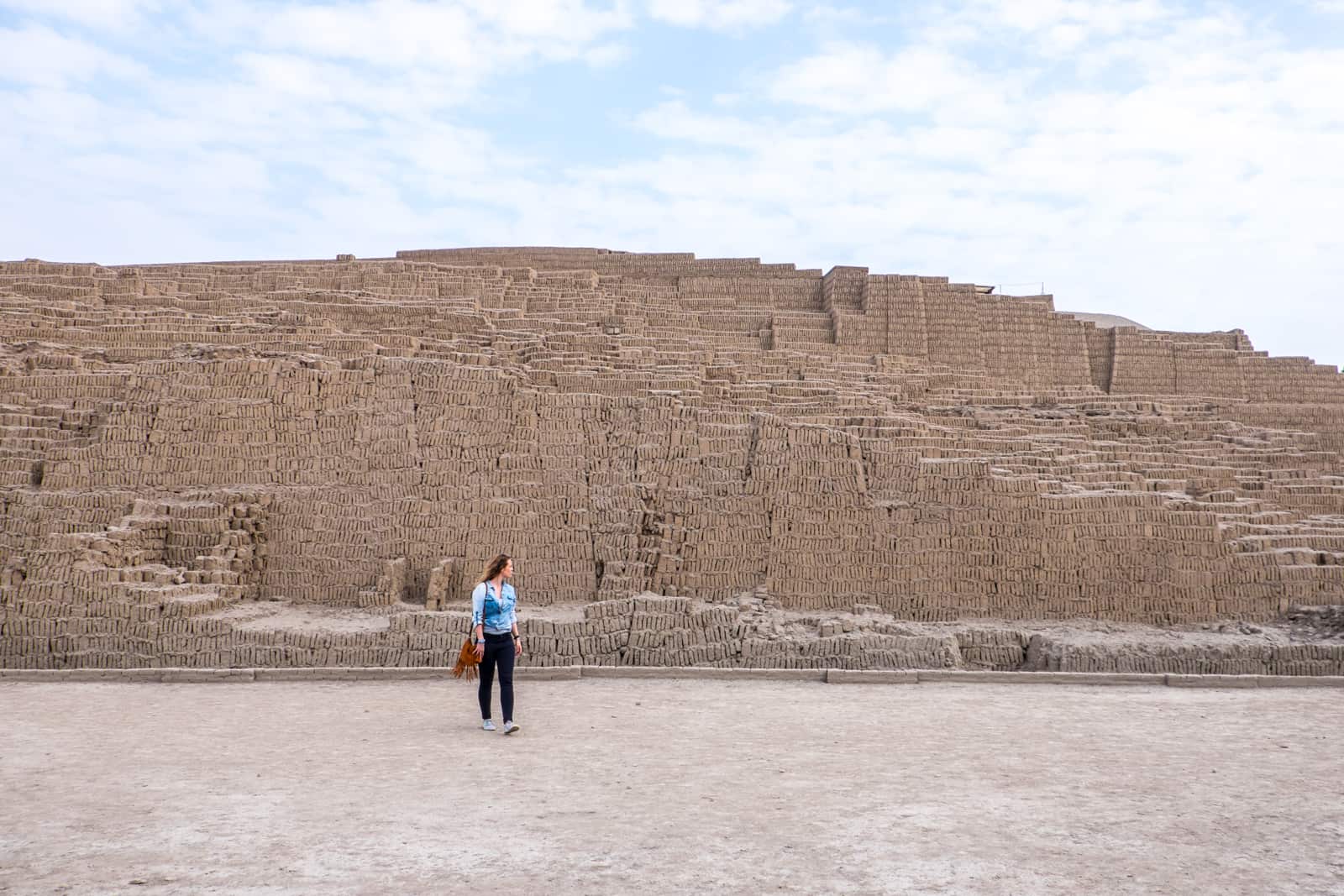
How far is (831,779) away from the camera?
523 centimetres

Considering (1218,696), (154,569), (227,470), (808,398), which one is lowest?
(1218,696)

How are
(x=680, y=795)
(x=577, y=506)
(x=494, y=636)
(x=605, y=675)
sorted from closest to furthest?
(x=680, y=795)
(x=494, y=636)
(x=605, y=675)
(x=577, y=506)

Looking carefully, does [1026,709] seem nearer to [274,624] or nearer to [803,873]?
[803,873]

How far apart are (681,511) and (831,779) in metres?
5.87

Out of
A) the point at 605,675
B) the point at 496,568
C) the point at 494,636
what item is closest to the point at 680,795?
the point at 494,636

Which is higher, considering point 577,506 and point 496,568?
→ point 577,506

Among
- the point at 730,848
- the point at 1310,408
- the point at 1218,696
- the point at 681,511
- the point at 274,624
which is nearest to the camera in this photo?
the point at 730,848

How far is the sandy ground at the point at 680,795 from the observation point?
3.94 meters

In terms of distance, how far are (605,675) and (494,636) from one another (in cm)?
220

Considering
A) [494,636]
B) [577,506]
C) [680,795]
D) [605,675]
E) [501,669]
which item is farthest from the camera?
[577,506]

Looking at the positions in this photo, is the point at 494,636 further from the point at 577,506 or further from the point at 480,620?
the point at 577,506

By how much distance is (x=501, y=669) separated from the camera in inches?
249

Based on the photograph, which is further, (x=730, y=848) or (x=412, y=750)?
(x=412, y=750)

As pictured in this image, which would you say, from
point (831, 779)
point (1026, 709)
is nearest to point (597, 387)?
point (1026, 709)
